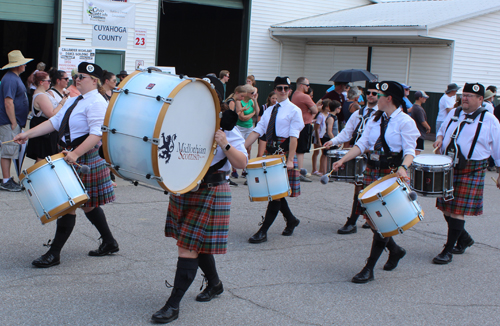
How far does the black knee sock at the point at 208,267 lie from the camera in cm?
427

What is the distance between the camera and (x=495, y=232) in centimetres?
721

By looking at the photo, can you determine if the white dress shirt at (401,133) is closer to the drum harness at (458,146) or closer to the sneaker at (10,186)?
the drum harness at (458,146)

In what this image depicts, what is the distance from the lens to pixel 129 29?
1511cm

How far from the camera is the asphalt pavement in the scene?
417 centimetres

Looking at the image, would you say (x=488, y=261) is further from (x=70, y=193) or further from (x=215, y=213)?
(x=70, y=193)

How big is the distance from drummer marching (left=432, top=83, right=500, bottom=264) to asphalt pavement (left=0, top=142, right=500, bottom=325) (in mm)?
421

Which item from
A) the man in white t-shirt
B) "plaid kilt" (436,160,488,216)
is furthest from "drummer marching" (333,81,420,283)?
the man in white t-shirt

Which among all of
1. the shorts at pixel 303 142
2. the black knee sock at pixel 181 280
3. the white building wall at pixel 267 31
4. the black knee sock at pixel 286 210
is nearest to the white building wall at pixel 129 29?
the white building wall at pixel 267 31

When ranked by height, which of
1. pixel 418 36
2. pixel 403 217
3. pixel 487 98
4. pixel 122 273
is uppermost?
pixel 418 36

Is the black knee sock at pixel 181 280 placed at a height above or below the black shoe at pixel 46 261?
above

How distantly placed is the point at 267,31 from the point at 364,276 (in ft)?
46.8

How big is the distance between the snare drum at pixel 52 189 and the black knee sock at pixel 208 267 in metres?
1.09

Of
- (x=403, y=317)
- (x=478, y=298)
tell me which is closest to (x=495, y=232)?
(x=478, y=298)

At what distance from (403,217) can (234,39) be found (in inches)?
704
